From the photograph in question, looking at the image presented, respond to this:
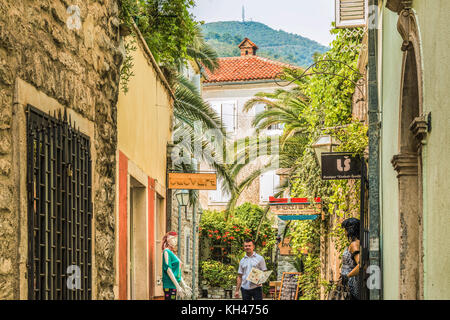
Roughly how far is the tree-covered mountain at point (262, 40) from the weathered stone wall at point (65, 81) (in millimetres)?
33433

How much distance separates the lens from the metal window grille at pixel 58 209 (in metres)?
5.31

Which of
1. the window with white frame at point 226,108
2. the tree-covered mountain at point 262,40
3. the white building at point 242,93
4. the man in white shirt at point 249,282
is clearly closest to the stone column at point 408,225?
the man in white shirt at point 249,282

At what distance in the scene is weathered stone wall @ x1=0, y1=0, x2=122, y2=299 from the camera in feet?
16.0

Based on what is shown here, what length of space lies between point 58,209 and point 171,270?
248 inches

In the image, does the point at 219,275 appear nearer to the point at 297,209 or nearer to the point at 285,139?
the point at 285,139

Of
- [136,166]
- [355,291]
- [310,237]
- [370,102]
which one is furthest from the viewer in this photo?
[310,237]

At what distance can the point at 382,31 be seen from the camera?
10.4m

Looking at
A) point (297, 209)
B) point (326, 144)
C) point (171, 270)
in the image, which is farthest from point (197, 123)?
point (171, 270)

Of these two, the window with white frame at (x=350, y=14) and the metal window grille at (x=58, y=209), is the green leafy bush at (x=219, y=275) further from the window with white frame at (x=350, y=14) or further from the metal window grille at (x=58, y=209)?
the metal window grille at (x=58, y=209)

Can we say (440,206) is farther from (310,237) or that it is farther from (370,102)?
(310,237)

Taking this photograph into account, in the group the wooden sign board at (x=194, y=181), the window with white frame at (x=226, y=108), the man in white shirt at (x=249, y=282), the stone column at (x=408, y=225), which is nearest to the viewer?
the stone column at (x=408, y=225)

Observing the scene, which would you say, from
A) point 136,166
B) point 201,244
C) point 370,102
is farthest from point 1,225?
point 201,244

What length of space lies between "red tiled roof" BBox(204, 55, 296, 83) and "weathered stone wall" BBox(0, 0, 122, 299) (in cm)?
3003

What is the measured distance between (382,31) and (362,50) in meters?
2.57
